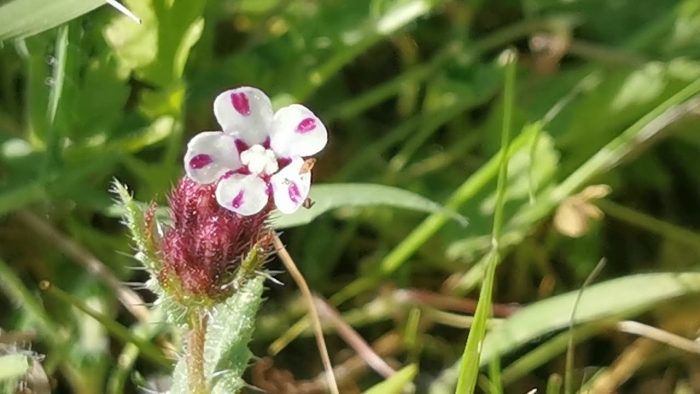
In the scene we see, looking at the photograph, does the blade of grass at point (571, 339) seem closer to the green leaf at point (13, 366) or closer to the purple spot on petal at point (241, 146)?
the purple spot on petal at point (241, 146)

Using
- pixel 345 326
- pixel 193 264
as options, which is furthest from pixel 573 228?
pixel 193 264

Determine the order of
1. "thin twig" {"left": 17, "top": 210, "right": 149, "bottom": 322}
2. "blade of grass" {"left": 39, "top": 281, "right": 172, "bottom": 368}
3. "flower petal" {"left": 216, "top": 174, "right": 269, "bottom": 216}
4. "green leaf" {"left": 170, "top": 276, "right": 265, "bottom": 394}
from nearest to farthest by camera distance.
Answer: "flower petal" {"left": 216, "top": 174, "right": 269, "bottom": 216}
"green leaf" {"left": 170, "top": 276, "right": 265, "bottom": 394}
"blade of grass" {"left": 39, "top": 281, "right": 172, "bottom": 368}
"thin twig" {"left": 17, "top": 210, "right": 149, "bottom": 322}

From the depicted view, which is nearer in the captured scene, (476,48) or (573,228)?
(573,228)

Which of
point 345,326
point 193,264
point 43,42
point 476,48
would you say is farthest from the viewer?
point 476,48

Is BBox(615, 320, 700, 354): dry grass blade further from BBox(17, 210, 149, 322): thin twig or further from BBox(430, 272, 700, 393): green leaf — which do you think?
BBox(17, 210, 149, 322): thin twig

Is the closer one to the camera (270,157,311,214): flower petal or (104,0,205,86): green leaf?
(270,157,311,214): flower petal

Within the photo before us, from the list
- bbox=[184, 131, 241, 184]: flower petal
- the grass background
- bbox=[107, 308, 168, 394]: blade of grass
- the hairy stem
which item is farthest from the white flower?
bbox=[107, 308, 168, 394]: blade of grass

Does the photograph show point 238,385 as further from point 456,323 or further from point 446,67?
→ point 446,67
